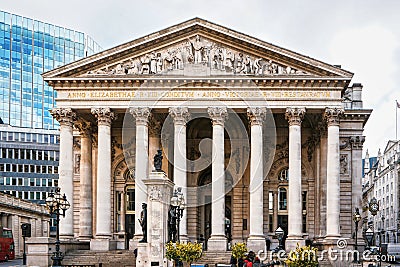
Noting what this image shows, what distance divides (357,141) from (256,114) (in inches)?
555

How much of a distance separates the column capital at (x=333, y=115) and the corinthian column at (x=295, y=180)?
1834 millimetres

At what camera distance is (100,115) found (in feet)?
195

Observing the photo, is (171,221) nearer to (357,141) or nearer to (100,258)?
(100,258)

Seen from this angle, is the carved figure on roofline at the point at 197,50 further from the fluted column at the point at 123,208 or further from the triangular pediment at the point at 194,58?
the fluted column at the point at 123,208

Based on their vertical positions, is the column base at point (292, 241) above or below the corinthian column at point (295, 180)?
below

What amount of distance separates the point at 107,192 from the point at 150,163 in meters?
4.62

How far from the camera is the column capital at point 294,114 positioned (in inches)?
2314

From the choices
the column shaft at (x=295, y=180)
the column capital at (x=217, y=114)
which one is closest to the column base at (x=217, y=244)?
the column shaft at (x=295, y=180)

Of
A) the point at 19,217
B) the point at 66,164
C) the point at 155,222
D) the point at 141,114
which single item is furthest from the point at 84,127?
the point at 19,217

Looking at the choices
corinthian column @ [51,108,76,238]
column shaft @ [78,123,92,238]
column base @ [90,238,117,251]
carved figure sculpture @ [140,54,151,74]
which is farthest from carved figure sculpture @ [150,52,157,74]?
column base @ [90,238,117,251]

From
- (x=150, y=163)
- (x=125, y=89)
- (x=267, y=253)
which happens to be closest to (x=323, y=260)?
(x=267, y=253)

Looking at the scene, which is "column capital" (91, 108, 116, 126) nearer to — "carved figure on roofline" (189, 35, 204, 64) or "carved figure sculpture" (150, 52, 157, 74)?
"carved figure sculpture" (150, 52, 157, 74)

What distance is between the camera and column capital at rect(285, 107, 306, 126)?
58781 millimetres

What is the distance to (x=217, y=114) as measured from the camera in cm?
5881
